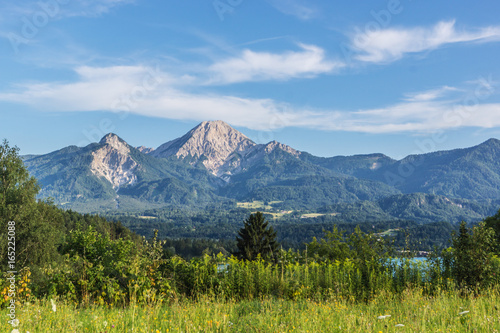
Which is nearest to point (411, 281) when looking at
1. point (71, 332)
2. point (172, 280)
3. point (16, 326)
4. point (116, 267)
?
point (172, 280)

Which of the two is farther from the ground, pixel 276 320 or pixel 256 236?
pixel 276 320

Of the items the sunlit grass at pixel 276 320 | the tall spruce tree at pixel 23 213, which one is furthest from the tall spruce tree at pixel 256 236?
the sunlit grass at pixel 276 320

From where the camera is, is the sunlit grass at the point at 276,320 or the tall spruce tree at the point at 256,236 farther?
the tall spruce tree at the point at 256,236

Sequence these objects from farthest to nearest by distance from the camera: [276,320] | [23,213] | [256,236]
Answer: [256,236]
[23,213]
[276,320]

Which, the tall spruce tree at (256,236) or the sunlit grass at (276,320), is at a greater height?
the sunlit grass at (276,320)

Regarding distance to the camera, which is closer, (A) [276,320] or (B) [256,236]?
(A) [276,320]

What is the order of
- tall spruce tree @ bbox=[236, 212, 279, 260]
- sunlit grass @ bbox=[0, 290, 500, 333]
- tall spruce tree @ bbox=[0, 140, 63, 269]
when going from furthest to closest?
tall spruce tree @ bbox=[236, 212, 279, 260], tall spruce tree @ bbox=[0, 140, 63, 269], sunlit grass @ bbox=[0, 290, 500, 333]

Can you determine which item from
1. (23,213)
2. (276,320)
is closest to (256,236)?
(23,213)

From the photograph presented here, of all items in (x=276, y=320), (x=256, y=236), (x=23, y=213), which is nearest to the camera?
(x=276, y=320)

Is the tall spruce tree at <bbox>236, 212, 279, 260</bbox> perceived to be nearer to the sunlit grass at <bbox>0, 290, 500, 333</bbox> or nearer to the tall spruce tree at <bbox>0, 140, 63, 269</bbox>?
the tall spruce tree at <bbox>0, 140, 63, 269</bbox>

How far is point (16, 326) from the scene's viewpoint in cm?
630

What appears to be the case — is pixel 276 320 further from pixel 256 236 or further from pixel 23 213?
pixel 256 236

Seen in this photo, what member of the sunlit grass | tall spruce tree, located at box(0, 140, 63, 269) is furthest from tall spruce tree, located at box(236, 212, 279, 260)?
the sunlit grass

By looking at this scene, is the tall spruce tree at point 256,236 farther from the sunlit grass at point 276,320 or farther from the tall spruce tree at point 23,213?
the sunlit grass at point 276,320
